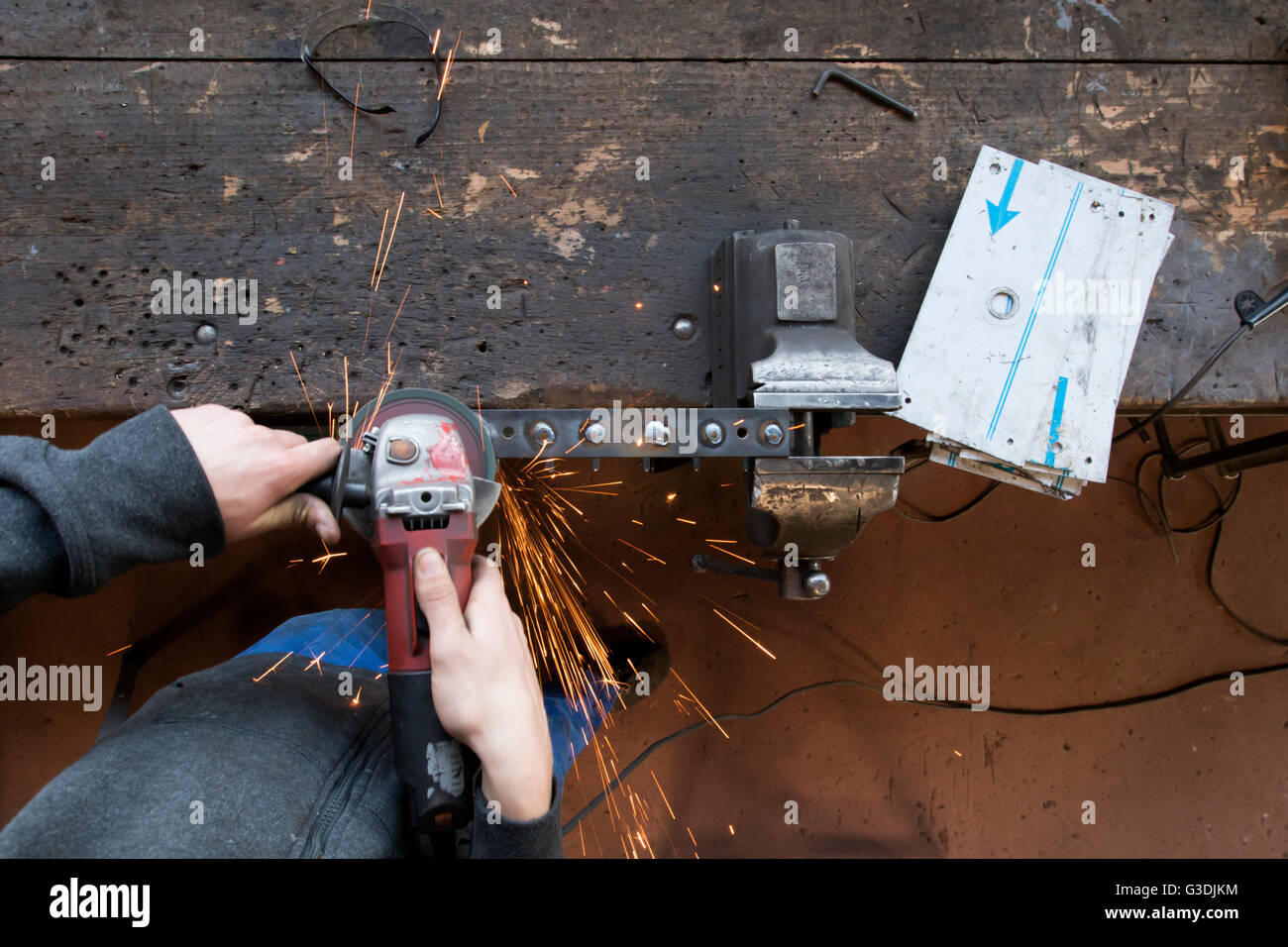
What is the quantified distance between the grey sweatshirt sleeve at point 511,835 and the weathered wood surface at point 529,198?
30.3 inches

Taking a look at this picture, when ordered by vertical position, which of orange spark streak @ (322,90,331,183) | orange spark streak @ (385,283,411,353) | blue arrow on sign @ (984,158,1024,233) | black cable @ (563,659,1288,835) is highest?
orange spark streak @ (322,90,331,183)

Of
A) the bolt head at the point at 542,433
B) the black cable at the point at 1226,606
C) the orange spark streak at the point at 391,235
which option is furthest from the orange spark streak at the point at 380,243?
the black cable at the point at 1226,606

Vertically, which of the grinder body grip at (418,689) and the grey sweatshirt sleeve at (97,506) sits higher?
the grey sweatshirt sleeve at (97,506)

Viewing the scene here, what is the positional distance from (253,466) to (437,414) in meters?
0.28

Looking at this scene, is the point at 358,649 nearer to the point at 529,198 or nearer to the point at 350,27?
the point at 529,198

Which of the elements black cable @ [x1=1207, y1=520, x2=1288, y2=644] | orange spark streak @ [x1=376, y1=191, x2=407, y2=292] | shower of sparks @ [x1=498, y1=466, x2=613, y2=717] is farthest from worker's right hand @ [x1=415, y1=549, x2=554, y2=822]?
black cable @ [x1=1207, y1=520, x2=1288, y2=644]

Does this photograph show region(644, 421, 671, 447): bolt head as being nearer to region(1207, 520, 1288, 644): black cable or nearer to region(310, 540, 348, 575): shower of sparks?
region(310, 540, 348, 575): shower of sparks

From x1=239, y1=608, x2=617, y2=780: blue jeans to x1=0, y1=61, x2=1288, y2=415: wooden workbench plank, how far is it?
48cm

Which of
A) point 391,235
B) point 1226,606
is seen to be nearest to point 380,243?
point 391,235

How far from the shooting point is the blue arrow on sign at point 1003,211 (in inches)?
60.2

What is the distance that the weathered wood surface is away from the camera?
4.85ft

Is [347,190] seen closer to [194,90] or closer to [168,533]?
[194,90]

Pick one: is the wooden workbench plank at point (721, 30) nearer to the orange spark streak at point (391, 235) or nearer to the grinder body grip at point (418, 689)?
the orange spark streak at point (391, 235)

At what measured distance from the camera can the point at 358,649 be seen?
5.38ft
